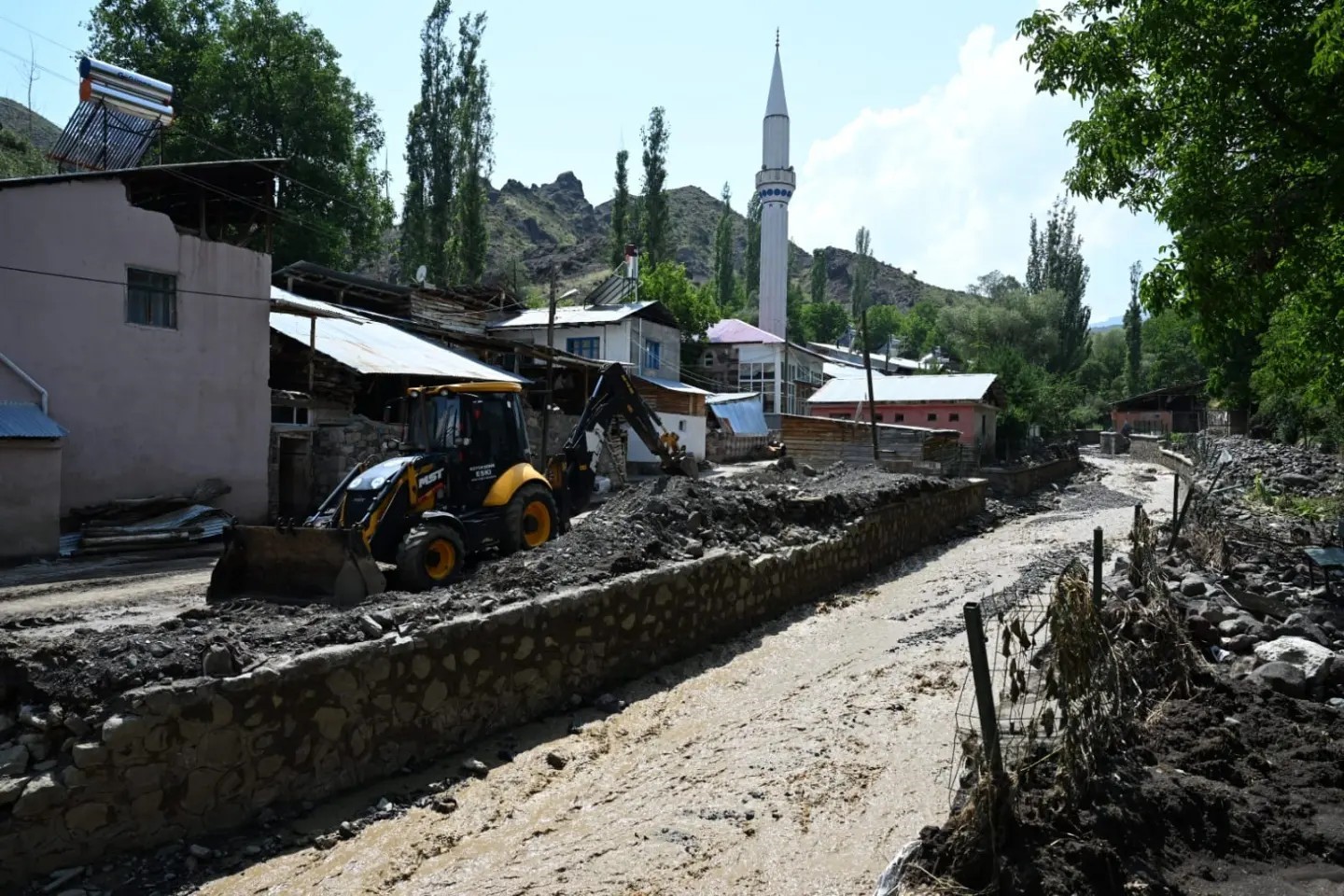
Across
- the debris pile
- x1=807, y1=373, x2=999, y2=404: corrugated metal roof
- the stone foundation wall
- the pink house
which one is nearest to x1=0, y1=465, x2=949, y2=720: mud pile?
the debris pile

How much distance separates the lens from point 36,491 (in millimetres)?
13773

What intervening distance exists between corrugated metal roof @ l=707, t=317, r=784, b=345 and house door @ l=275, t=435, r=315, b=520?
91.5 ft

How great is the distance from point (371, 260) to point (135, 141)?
2299 cm

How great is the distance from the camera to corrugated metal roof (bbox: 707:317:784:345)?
44.3 meters

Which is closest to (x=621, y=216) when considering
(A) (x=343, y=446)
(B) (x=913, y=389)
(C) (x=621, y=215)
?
(C) (x=621, y=215)

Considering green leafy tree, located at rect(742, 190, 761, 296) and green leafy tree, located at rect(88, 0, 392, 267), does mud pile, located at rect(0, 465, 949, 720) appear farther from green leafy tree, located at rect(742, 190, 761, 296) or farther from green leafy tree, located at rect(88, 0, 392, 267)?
green leafy tree, located at rect(742, 190, 761, 296)

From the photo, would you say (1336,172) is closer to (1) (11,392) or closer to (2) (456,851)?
(2) (456,851)

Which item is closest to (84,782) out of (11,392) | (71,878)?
(71,878)

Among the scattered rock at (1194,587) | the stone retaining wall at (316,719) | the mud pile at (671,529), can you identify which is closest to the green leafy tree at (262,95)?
the mud pile at (671,529)

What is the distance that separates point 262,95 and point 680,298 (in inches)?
834

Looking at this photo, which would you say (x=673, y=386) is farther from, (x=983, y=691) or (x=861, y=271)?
(x=861, y=271)

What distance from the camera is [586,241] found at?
111m

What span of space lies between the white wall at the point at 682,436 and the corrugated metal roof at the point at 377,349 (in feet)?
19.3

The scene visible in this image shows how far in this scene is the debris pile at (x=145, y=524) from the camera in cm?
1454
